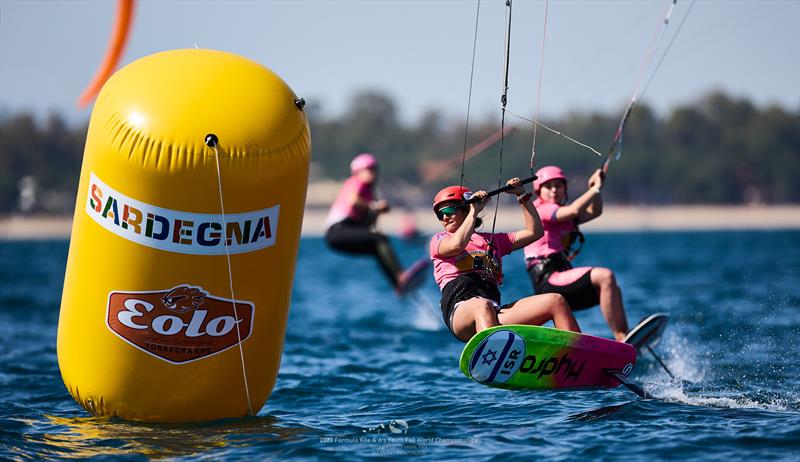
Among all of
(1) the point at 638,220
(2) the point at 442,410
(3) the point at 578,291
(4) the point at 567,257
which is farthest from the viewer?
(1) the point at 638,220

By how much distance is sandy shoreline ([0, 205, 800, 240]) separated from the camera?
94.8 m

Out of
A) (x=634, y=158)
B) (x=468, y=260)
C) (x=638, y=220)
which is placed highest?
(x=634, y=158)

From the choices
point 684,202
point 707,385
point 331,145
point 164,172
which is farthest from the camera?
point 331,145

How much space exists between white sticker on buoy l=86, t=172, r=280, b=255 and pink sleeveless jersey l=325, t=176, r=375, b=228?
7143 millimetres

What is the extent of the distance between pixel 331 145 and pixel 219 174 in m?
116

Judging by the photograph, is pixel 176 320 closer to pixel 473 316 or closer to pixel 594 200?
pixel 473 316

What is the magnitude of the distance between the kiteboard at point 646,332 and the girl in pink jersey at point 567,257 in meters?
0.14

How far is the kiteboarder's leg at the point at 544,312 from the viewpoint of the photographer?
24.6 ft

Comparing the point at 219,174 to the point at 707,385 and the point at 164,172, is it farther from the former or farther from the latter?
the point at 707,385

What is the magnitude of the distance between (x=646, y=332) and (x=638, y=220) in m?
95.8

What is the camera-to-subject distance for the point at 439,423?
729 centimetres

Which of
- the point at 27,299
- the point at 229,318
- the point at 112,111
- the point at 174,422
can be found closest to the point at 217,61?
the point at 112,111

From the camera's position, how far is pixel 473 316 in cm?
732

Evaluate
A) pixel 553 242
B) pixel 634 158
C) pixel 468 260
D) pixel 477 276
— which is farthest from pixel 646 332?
pixel 634 158
